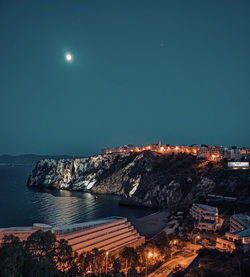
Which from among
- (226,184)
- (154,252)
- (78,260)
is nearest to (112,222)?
(154,252)

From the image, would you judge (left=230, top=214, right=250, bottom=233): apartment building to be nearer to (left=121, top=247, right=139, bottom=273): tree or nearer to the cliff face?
(left=121, top=247, right=139, bottom=273): tree

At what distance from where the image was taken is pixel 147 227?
254 feet

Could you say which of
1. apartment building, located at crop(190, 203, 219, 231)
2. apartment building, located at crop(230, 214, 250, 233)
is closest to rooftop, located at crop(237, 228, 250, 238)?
apartment building, located at crop(230, 214, 250, 233)

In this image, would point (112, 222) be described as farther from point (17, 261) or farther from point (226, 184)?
point (226, 184)

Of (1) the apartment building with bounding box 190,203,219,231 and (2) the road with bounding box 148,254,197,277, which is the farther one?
(1) the apartment building with bounding box 190,203,219,231

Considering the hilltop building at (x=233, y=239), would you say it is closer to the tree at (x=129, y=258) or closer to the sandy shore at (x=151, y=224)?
the tree at (x=129, y=258)

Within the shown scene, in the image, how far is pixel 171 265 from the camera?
149ft

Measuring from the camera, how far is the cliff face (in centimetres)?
10388

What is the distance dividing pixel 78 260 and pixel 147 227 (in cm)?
4175

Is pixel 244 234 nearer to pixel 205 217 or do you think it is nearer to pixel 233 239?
pixel 233 239

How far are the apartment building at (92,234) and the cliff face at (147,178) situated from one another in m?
49.7

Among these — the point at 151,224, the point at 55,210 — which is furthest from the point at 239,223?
the point at 55,210

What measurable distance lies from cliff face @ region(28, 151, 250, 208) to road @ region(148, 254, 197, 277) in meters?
49.9

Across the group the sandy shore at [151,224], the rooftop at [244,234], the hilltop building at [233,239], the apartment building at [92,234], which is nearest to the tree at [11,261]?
the apartment building at [92,234]
